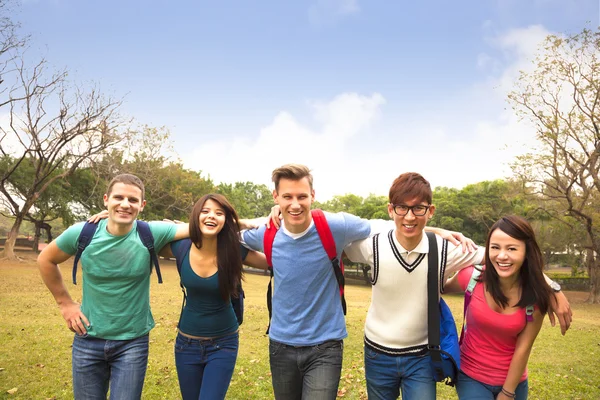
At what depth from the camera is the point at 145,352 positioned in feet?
12.6

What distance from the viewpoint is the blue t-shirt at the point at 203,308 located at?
382cm

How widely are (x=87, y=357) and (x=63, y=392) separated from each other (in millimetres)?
3853

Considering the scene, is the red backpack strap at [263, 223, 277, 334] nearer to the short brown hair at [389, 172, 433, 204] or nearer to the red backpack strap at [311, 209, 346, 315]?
the red backpack strap at [311, 209, 346, 315]

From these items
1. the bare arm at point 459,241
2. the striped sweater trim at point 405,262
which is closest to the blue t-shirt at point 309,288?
the striped sweater trim at point 405,262

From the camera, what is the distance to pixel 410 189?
11.3ft

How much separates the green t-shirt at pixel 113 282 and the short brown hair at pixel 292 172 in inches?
53.7

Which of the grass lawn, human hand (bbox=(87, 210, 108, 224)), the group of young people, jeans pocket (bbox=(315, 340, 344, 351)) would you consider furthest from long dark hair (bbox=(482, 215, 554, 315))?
the grass lawn

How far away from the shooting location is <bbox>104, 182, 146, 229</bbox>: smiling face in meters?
3.83

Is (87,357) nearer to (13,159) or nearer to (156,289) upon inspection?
(156,289)

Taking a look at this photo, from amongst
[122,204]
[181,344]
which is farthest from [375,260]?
[122,204]

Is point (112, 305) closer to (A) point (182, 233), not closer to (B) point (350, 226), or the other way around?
(A) point (182, 233)

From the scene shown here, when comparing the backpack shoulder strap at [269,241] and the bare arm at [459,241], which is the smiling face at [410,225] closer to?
the bare arm at [459,241]

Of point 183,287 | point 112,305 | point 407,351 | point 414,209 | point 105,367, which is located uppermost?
point 414,209

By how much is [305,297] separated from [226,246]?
34.9 inches
